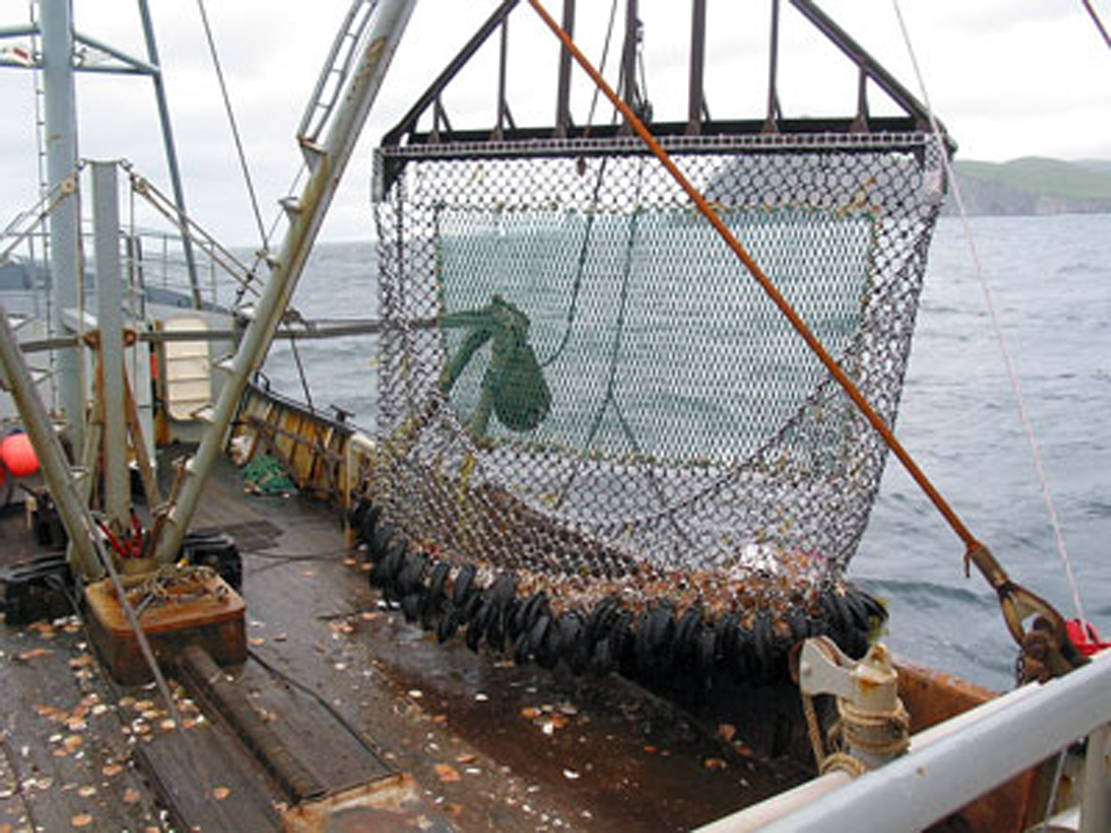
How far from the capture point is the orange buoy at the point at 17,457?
32.1ft

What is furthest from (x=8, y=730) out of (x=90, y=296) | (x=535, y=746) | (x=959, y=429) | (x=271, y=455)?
(x=959, y=429)

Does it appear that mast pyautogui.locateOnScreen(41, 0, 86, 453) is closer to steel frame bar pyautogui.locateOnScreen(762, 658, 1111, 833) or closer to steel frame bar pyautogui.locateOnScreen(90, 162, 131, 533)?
steel frame bar pyautogui.locateOnScreen(90, 162, 131, 533)

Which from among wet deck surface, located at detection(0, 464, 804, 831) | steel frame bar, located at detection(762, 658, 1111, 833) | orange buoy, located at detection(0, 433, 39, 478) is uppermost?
steel frame bar, located at detection(762, 658, 1111, 833)

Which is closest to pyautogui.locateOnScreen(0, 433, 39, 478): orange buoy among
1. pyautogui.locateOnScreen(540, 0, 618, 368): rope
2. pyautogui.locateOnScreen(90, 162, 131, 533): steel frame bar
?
pyautogui.locateOnScreen(90, 162, 131, 533): steel frame bar

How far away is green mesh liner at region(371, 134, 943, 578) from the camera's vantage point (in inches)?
205

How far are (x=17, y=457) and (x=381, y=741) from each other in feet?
19.5

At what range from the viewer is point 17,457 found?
981 cm

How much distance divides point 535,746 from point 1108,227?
144 m

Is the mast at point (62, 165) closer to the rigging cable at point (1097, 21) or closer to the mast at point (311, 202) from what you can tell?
the mast at point (311, 202)

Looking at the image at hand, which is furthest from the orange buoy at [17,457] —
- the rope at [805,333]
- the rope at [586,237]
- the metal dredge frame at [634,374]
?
the rope at [805,333]

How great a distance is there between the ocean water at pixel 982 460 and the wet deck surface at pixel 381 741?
Result: 3.86 m

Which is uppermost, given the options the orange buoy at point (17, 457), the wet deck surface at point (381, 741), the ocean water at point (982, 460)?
the orange buoy at point (17, 457)

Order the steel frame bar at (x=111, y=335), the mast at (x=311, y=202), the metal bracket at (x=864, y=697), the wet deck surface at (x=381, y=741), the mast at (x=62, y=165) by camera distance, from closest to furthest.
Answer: the metal bracket at (x=864, y=697)
the wet deck surface at (x=381, y=741)
the mast at (x=311, y=202)
the steel frame bar at (x=111, y=335)
the mast at (x=62, y=165)

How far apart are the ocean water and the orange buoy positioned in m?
8.07
